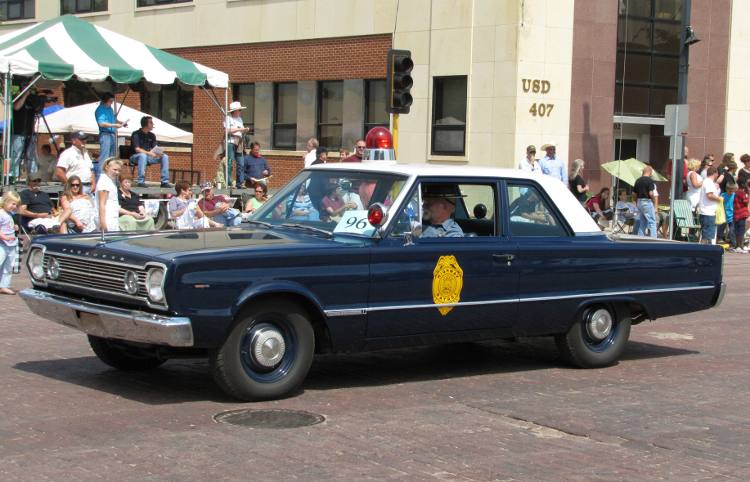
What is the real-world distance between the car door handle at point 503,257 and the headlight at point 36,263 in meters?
3.42

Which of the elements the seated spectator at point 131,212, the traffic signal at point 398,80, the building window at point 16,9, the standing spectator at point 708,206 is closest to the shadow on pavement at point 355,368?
the traffic signal at point 398,80

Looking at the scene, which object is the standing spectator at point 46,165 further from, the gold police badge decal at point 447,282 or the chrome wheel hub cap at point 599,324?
the gold police badge decal at point 447,282

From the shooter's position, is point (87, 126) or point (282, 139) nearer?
point (87, 126)

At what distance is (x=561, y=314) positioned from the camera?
9102 mm

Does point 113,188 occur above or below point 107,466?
above

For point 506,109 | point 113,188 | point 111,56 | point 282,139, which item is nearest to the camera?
point 113,188

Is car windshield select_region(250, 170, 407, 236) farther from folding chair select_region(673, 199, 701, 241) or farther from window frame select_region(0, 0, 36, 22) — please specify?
window frame select_region(0, 0, 36, 22)

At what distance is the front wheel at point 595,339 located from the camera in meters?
9.34

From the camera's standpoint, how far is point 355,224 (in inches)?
322

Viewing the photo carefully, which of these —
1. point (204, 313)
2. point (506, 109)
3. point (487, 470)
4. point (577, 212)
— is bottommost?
point (487, 470)

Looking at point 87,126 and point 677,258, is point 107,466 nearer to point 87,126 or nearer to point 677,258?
point 677,258

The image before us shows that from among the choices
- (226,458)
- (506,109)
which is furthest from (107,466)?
(506,109)

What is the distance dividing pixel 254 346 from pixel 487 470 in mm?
2077

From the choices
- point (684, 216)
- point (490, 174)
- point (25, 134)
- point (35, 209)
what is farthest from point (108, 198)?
point (684, 216)
